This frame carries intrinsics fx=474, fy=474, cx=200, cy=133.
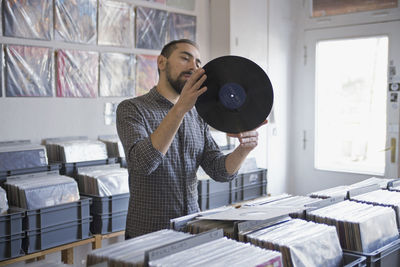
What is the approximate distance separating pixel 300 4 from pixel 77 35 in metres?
2.60

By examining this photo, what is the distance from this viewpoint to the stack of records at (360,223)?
1.51 m

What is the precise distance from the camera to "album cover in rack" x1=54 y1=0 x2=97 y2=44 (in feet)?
10.5

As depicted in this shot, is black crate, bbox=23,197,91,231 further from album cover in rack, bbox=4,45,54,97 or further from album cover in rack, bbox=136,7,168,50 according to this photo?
album cover in rack, bbox=136,7,168,50

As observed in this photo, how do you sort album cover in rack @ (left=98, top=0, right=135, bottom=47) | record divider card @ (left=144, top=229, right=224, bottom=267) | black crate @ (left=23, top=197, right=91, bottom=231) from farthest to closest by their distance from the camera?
album cover in rack @ (left=98, top=0, right=135, bottom=47) → black crate @ (left=23, top=197, right=91, bottom=231) → record divider card @ (left=144, top=229, right=224, bottom=267)

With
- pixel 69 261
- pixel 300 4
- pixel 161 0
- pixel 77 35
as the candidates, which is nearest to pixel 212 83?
pixel 69 261

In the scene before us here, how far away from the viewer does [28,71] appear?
10.1 feet

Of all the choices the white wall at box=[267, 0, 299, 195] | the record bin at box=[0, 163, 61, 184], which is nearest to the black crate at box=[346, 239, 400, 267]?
the record bin at box=[0, 163, 61, 184]

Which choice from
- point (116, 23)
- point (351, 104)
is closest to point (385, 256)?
point (116, 23)

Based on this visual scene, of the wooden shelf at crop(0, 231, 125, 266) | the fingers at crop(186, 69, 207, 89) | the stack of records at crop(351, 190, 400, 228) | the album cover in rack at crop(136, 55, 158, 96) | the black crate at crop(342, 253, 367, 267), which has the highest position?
the album cover in rack at crop(136, 55, 158, 96)

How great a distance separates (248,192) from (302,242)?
2430 millimetres

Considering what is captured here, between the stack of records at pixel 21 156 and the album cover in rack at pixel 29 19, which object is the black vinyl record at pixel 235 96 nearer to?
the stack of records at pixel 21 156

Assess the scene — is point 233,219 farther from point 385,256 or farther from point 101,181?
point 101,181

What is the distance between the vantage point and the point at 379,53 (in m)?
4.49

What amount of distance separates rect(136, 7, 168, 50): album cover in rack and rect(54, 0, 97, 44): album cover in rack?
423 mm
